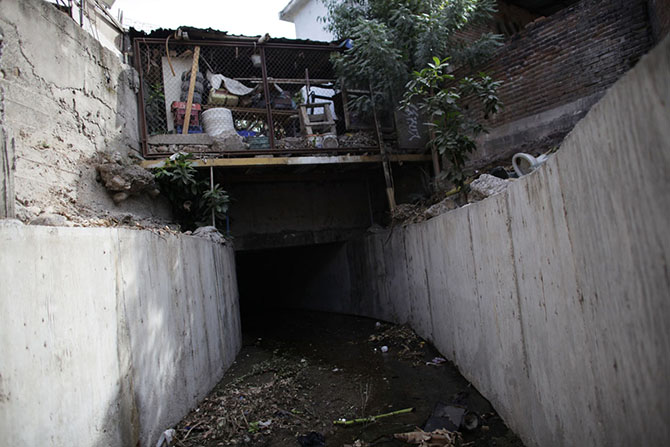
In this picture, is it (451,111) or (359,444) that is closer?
(359,444)

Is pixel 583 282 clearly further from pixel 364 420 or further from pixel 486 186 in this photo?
pixel 486 186

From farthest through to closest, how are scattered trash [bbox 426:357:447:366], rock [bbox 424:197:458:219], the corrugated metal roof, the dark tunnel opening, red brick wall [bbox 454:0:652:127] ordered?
the dark tunnel opening, the corrugated metal roof, rock [bbox 424:197:458:219], red brick wall [bbox 454:0:652:127], scattered trash [bbox 426:357:447:366]

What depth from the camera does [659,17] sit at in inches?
213

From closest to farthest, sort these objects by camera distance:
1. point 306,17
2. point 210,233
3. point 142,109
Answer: point 210,233
point 142,109
point 306,17

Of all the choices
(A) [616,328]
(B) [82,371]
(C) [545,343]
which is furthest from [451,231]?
(B) [82,371]

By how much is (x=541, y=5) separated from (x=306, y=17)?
7.54 meters

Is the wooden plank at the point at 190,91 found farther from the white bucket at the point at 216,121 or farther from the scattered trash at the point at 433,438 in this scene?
the scattered trash at the point at 433,438

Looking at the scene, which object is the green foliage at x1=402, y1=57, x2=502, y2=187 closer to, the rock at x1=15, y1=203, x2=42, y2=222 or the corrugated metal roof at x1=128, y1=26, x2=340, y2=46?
the corrugated metal roof at x1=128, y1=26, x2=340, y2=46

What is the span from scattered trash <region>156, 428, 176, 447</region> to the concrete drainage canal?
0.12 m

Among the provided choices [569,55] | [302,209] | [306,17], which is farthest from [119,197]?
[306,17]

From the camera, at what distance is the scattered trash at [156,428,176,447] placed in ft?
11.1

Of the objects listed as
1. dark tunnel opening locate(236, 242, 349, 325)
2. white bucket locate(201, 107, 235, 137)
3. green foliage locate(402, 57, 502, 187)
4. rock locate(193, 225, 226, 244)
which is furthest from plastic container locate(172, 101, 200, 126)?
dark tunnel opening locate(236, 242, 349, 325)

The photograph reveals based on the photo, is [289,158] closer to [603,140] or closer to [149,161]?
[149,161]

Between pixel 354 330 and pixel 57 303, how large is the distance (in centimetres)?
672
